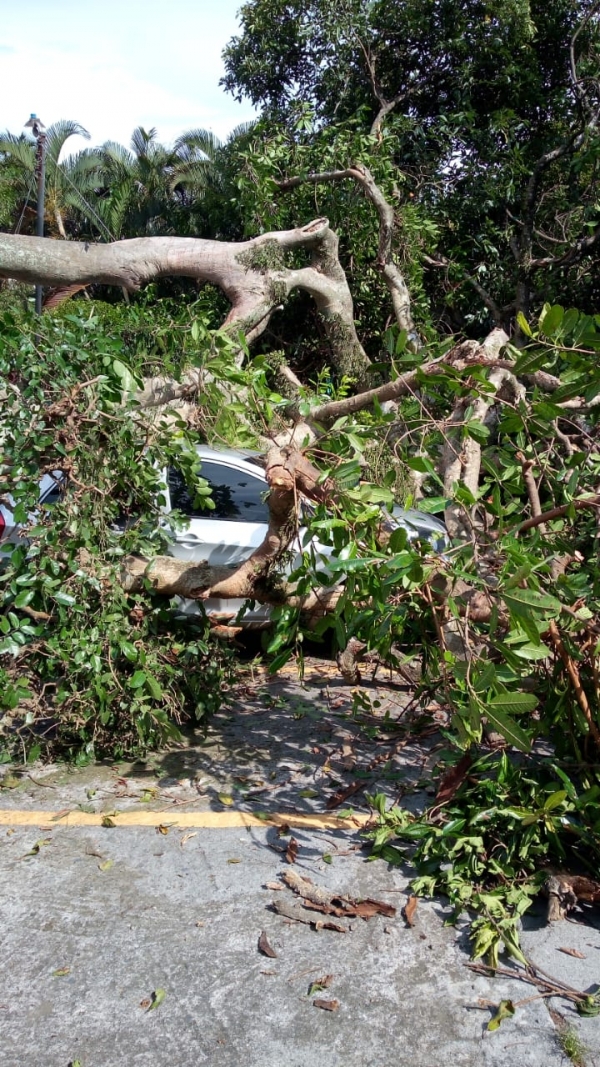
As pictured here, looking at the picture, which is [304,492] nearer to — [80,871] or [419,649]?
[419,649]

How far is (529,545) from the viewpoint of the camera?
12.1 feet

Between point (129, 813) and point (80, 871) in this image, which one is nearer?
point (80, 871)

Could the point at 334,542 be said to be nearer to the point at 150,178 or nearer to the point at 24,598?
the point at 24,598

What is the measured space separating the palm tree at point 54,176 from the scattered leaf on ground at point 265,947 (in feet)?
93.9

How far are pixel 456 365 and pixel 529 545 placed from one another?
102cm

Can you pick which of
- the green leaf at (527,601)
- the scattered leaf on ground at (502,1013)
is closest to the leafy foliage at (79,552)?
the green leaf at (527,601)

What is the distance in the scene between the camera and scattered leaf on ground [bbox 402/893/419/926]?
357 cm

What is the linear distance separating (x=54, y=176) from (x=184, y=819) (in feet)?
95.8

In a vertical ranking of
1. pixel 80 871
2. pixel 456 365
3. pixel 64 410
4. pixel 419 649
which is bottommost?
pixel 80 871

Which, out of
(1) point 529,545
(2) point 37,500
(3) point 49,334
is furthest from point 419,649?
(3) point 49,334

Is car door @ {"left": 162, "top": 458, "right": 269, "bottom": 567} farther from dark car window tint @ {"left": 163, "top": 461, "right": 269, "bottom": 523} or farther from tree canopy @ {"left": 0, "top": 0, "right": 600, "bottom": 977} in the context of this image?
tree canopy @ {"left": 0, "top": 0, "right": 600, "bottom": 977}

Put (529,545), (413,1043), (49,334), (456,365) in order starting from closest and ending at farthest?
(413,1043), (529,545), (456,365), (49,334)

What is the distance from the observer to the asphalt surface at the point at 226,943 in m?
2.93

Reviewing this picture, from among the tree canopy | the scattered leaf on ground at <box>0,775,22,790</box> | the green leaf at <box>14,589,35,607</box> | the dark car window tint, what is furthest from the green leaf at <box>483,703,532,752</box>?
the dark car window tint
